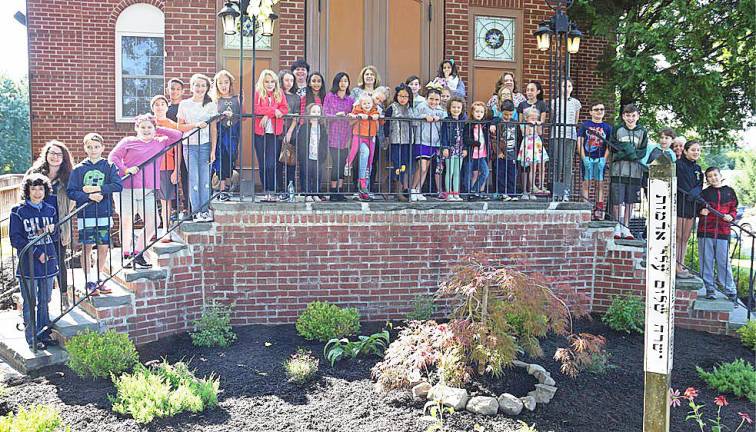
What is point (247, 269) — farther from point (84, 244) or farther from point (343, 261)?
point (84, 244)

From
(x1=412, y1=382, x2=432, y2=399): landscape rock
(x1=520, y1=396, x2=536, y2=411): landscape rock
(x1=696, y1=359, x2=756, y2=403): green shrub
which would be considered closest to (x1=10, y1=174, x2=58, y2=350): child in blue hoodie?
(x1=412, y1=382, x2=432, y2=399): landscape rock

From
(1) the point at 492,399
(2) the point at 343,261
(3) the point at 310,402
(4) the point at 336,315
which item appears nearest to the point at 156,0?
(2) the point at 343,261

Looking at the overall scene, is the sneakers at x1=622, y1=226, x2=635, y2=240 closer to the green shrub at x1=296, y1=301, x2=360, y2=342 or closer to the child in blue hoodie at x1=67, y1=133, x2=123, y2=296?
the green shrub at x1=296, y1=301, x2=360, y2=342

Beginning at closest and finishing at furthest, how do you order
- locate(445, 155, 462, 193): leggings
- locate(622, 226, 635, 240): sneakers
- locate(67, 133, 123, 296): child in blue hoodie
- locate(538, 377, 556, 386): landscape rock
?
locate(538, 377, 556, 386): landscape rock < locate(67, 133, 123, 296): child in blue hoodie < locate(445, 155, 462, 193): leggings < locate(622, 226, 635, 240): sneakers

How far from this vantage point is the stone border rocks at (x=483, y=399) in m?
4.86

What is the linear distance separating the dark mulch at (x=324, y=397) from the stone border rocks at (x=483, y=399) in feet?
0.25

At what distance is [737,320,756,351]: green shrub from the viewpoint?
22.6ft

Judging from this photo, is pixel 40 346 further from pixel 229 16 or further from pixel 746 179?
pixel 746 179

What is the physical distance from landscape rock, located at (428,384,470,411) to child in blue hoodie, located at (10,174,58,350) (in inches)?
142

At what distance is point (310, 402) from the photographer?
5.13 metres

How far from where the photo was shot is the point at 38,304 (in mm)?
5977

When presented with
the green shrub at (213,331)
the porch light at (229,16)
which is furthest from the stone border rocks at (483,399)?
the porch light at (229,16)

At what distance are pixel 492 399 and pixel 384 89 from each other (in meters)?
3.72

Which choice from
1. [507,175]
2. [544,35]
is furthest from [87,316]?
[544,35]
